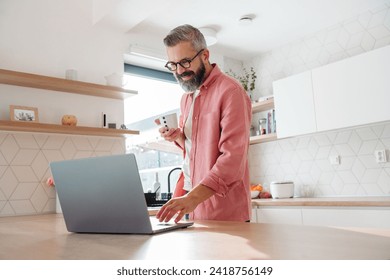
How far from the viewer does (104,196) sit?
3.28 feet

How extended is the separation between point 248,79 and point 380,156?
5.82 ft

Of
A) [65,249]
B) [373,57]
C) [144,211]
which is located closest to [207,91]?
[144,211]

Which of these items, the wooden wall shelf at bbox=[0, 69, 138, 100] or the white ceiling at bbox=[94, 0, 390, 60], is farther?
the white ceiling at bbox=[94, 0, 390, 60]

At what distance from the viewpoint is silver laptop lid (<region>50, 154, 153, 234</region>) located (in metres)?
0.94

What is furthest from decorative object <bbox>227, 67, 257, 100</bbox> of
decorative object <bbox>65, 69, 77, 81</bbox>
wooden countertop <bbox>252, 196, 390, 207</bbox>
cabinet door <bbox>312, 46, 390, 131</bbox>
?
decorative object <bbox>65, 69, 77, 81</bbox>

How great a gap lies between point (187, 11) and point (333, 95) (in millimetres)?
1453

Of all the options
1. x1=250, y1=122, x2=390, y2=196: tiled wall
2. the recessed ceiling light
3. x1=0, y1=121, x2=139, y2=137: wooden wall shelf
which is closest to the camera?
x1=0, y1=121, x2=139, y2=137: wooden wall shelf

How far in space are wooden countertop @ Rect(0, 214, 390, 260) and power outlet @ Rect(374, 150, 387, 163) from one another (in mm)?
2418

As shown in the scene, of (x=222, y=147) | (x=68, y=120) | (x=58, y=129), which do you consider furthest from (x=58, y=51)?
(x=222, y=147)

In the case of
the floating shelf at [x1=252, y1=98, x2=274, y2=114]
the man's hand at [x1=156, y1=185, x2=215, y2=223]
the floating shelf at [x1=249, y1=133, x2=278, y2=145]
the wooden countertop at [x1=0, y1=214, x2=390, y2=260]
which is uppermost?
the floating shelf at [x1=252, y1=98, x2=274, y2=114]

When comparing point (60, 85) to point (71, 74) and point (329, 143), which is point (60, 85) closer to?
point (71, 74)

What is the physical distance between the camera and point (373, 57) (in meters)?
2.73

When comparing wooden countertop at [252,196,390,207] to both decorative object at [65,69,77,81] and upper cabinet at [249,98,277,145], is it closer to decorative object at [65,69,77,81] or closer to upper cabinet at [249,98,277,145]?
upper cabinet at [249,98,277,145]
